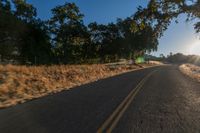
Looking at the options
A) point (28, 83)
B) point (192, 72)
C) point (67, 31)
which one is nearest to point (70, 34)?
point (67, 31)

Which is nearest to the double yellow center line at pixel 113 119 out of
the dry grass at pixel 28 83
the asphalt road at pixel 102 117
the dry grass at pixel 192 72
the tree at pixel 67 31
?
the asphalt road at pixel 102 117

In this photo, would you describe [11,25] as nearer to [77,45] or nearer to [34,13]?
[34,13]

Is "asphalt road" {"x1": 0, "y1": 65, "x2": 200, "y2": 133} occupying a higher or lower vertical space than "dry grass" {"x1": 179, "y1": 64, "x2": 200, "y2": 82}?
higher

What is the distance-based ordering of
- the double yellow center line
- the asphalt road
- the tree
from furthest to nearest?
1. the tree
2. the asphalt road
3. the double yellow center line

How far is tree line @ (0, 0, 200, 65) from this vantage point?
69.9 ft

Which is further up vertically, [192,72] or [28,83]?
[28,83]

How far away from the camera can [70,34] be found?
5928 cm

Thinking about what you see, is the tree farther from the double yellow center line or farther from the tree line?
the double yellow center line

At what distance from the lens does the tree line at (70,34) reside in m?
21.3

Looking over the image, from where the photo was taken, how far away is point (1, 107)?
36.0 ft

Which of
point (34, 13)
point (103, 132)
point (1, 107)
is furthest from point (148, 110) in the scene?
point (34, 13)

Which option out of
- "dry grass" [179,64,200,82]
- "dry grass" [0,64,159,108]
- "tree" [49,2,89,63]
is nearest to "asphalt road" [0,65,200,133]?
"dry grass" [0,64,159,108]

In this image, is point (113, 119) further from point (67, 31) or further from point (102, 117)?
point (67, 31)

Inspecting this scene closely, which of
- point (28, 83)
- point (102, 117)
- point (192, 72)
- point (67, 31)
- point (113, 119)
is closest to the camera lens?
point (113, 119)
